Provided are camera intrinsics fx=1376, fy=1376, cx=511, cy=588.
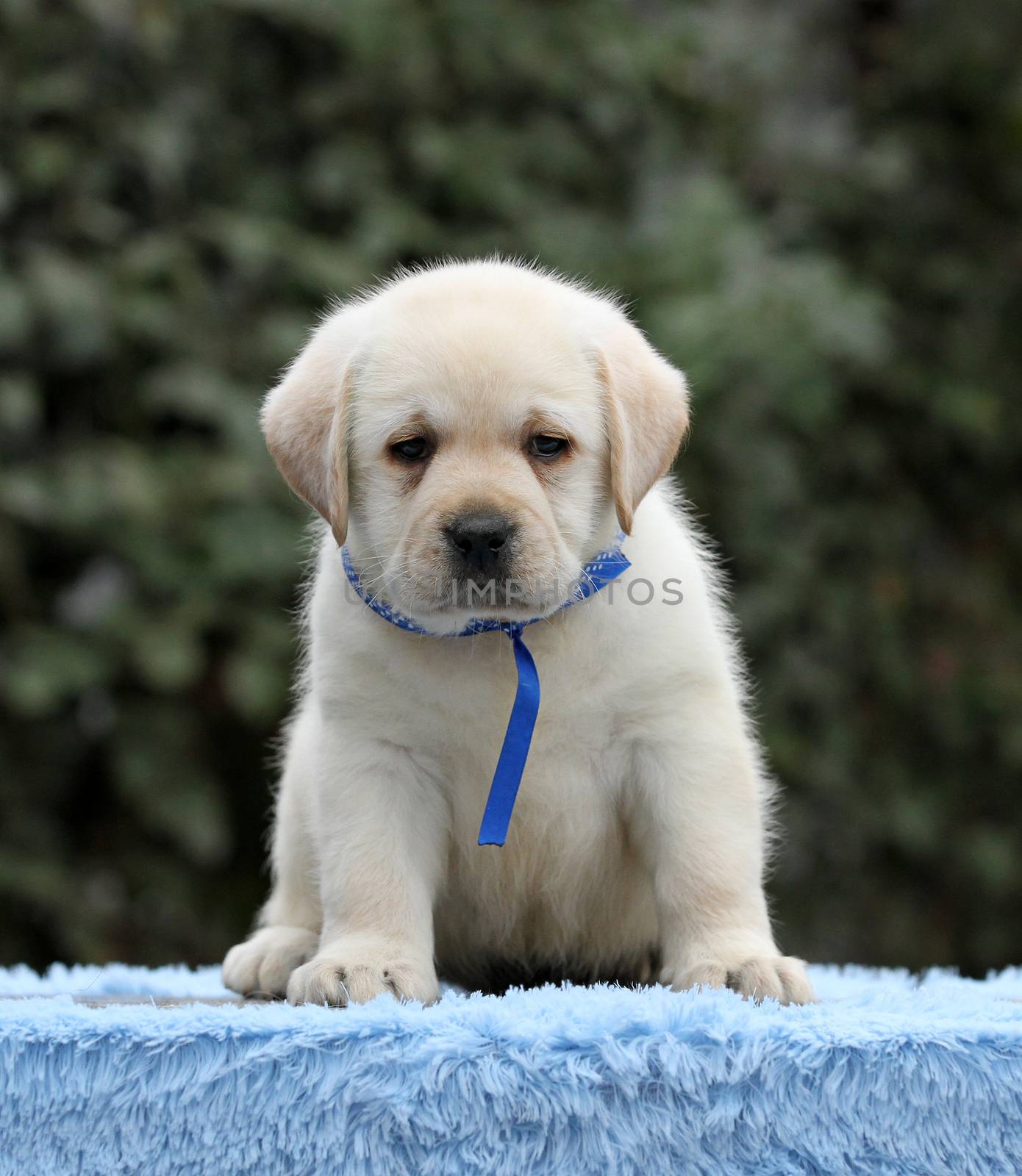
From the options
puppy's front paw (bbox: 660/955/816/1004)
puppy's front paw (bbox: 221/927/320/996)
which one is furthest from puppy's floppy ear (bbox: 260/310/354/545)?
puppy's front paw (bbox: 660/955/816/1004)

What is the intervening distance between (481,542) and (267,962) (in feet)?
3.36

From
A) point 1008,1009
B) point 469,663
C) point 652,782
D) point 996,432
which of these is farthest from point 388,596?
point 996,432

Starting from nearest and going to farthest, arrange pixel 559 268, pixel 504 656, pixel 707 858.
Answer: pixel 707 858 < pixel 504 656 < pixel 559 268

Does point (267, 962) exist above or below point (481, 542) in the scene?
below

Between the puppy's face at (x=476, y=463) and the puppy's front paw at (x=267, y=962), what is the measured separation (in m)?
0.80

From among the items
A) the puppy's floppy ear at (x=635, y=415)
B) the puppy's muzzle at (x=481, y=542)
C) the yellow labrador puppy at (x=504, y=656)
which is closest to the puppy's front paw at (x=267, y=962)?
the yellow labrador puppy at (x=504, y=656)

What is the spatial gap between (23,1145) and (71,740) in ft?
9.76

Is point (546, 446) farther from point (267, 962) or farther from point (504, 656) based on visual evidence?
point (267, 962)

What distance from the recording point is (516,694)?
7.85ft

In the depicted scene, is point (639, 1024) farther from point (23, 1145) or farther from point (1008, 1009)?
point (23, 1145)

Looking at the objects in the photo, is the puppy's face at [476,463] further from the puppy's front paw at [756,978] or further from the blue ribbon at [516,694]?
the puppy's front paw at [756,978]

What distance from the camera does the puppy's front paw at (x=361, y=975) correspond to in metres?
2.26

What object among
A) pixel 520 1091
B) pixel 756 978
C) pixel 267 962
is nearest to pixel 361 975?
pixel 520 1091

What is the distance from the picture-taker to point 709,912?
7.80 ft
